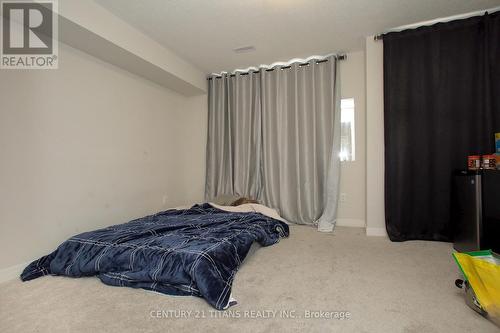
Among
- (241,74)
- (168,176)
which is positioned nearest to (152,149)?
(168,176)

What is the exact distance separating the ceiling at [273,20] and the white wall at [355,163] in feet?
0.76

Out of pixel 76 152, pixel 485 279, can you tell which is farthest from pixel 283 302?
pixel 76 152

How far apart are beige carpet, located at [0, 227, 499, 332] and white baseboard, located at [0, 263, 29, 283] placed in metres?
0.12

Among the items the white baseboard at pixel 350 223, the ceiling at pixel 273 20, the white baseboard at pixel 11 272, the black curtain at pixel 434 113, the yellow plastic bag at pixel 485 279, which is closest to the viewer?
the yellow plastic bag at pixel 485 279

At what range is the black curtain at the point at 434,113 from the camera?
8.01 ft

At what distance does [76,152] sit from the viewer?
8.19 ft

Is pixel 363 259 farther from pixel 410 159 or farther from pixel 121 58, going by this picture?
pixel 121 58

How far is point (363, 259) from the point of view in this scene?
213 cm

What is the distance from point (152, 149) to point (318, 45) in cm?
253

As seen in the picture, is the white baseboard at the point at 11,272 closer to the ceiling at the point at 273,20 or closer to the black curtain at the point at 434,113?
the ceiling at the point at 273,20

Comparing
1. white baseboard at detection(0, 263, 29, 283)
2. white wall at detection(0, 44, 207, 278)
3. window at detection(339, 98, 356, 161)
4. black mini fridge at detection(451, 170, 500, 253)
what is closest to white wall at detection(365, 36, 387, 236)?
window at detection(339, 98, 356, 161)

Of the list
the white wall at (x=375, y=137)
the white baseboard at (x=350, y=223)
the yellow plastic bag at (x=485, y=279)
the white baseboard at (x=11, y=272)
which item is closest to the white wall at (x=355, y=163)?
the white baseboard at (x=350, y=223)

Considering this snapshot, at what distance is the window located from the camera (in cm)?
336

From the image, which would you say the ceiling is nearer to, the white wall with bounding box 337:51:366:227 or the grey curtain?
the white wall with bounding box 337:51:366:227
